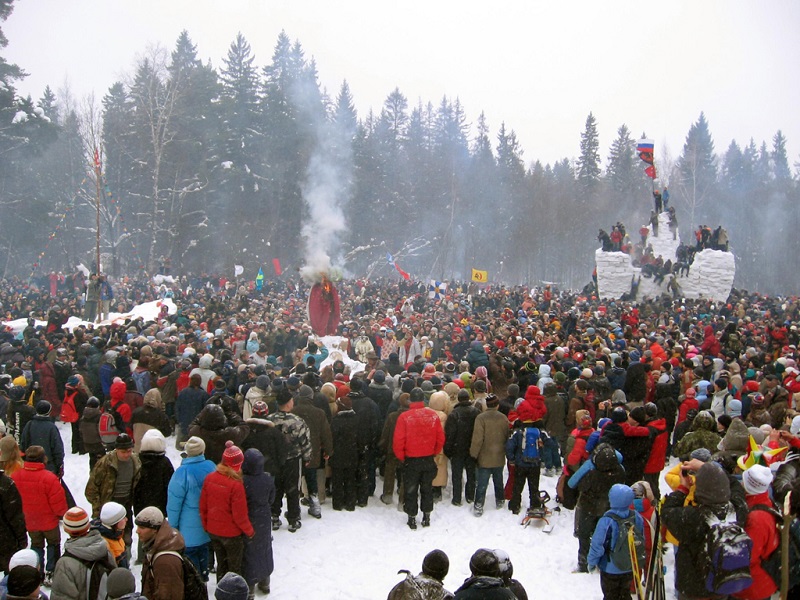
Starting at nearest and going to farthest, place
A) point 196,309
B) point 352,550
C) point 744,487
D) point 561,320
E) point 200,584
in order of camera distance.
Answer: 1. point 200,584
2. point 744,487
3. point 352,550
4. point 561,320
5. point 196,309

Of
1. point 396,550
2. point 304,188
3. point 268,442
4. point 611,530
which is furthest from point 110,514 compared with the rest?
point 304,188

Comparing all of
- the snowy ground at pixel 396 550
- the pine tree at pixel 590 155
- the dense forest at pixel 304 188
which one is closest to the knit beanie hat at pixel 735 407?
the snowy ground at pixel 396 550

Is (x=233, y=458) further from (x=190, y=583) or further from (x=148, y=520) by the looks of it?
(x=190, y=583)

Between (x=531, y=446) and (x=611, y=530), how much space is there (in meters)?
2.50

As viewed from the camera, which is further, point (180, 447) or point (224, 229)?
point (224, 229)

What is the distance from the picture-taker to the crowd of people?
181 inches

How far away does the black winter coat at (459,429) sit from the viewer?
8.09m

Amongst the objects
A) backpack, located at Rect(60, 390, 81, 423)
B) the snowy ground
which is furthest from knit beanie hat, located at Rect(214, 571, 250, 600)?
backpack, located at Rect(60, 390, 81, 423)

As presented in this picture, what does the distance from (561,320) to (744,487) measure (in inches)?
582

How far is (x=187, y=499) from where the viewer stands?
18.5ft

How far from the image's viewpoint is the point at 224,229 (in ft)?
140

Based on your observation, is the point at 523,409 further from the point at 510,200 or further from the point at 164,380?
the point at 510,200

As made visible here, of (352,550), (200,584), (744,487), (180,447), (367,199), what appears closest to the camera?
(200,584)

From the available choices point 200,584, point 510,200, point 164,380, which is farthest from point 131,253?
point 200,584
